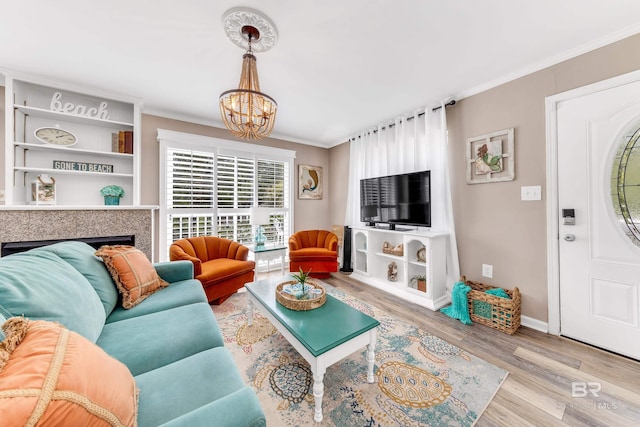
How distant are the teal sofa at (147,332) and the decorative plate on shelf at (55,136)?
184 centimetres

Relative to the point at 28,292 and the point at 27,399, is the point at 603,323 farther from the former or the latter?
the point at 28,292

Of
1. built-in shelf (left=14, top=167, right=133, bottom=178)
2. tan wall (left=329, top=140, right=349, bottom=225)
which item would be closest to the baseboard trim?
tan wall (left=329, top=140, right=349, bottom=225)

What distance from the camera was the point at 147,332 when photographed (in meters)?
1.32

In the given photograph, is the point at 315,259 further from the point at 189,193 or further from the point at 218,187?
the point at 189,193

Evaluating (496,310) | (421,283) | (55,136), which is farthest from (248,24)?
(496,310)

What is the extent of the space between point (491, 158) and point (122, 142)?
431 centimetres

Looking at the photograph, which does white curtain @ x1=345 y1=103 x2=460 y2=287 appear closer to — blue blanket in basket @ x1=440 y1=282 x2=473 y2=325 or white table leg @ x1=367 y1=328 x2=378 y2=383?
blue blanket in basket @ x1=440 y1=282 x2=473 y2=325

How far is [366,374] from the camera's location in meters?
1.64

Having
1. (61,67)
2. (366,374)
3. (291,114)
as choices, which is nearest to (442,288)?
(366,374)

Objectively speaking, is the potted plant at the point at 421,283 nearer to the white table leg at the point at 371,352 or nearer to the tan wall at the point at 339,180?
the white table leg at the point at 371,352

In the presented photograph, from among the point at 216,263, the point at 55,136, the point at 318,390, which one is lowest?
the point at 318,390

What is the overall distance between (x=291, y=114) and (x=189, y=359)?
10.1 ft

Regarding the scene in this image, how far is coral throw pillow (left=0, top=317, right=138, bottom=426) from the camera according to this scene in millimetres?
485

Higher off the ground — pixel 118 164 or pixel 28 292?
pixel 118 164
